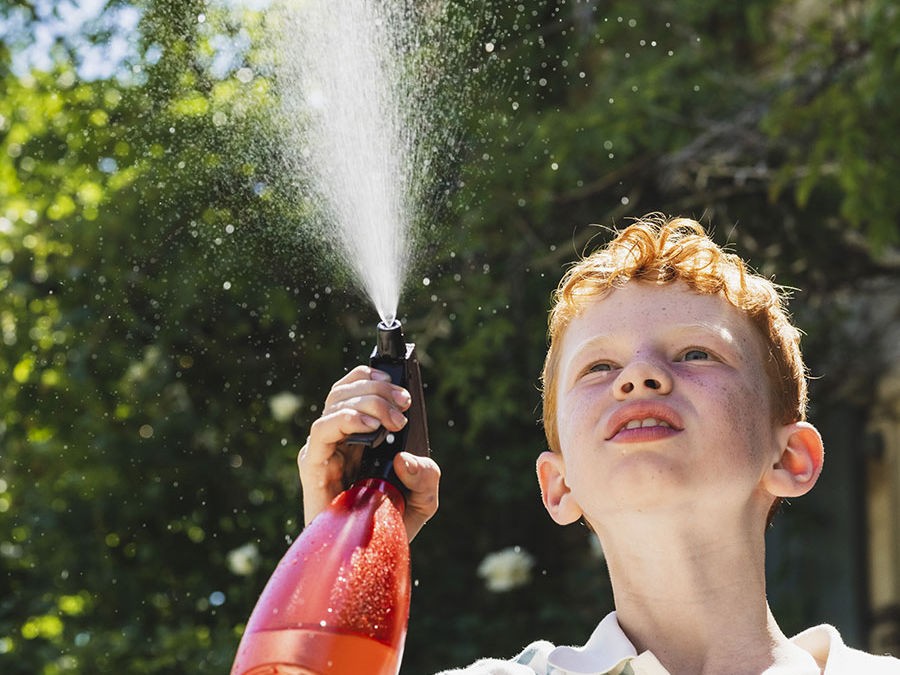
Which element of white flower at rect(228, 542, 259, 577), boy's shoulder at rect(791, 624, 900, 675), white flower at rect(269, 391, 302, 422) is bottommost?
boy's shoulder at rect(791, 624, 900, 675)

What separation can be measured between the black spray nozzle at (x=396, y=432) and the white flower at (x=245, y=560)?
2804 mm

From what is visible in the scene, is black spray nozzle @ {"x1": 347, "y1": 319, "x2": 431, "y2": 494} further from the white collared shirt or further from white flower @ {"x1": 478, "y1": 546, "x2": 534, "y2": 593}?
white flower @ {"x1": 478, "y1": 546, "x2": 534, "y2": 593}

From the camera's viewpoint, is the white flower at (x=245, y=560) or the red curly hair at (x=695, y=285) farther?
the white flower at (x=245, y=560)

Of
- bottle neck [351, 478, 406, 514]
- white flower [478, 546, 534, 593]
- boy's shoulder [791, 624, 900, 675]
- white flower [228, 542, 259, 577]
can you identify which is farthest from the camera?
white flower [478, 546, 534, 593]

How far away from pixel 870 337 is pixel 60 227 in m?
3.76

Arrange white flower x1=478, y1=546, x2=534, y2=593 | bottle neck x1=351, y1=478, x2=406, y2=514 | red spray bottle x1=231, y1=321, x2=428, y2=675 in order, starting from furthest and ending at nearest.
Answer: white flower x1=478, y1=546, x2=534, y2=593
bottle neck x1=351, y1=478, x2=406, y2=514
red spray bottle x1=231, y1=321, x2=428, y2=675

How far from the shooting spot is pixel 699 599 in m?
1.69

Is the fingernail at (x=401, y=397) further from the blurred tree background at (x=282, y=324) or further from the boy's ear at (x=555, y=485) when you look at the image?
the blurred tree background at (x=282, y=324)

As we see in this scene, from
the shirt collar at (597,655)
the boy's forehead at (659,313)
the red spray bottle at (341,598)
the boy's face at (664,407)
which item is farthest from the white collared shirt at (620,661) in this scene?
the boy's forehead at (659,313)

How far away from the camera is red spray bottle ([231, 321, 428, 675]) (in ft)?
4.48

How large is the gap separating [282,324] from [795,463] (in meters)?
3.28

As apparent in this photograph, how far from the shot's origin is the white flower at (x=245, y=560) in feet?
14.4

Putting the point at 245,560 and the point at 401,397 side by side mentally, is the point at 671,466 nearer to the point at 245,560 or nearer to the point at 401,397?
the point at 401,397

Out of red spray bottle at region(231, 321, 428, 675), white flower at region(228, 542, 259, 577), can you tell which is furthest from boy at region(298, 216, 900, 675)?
white flower at region(228, 542, 259, 577)
